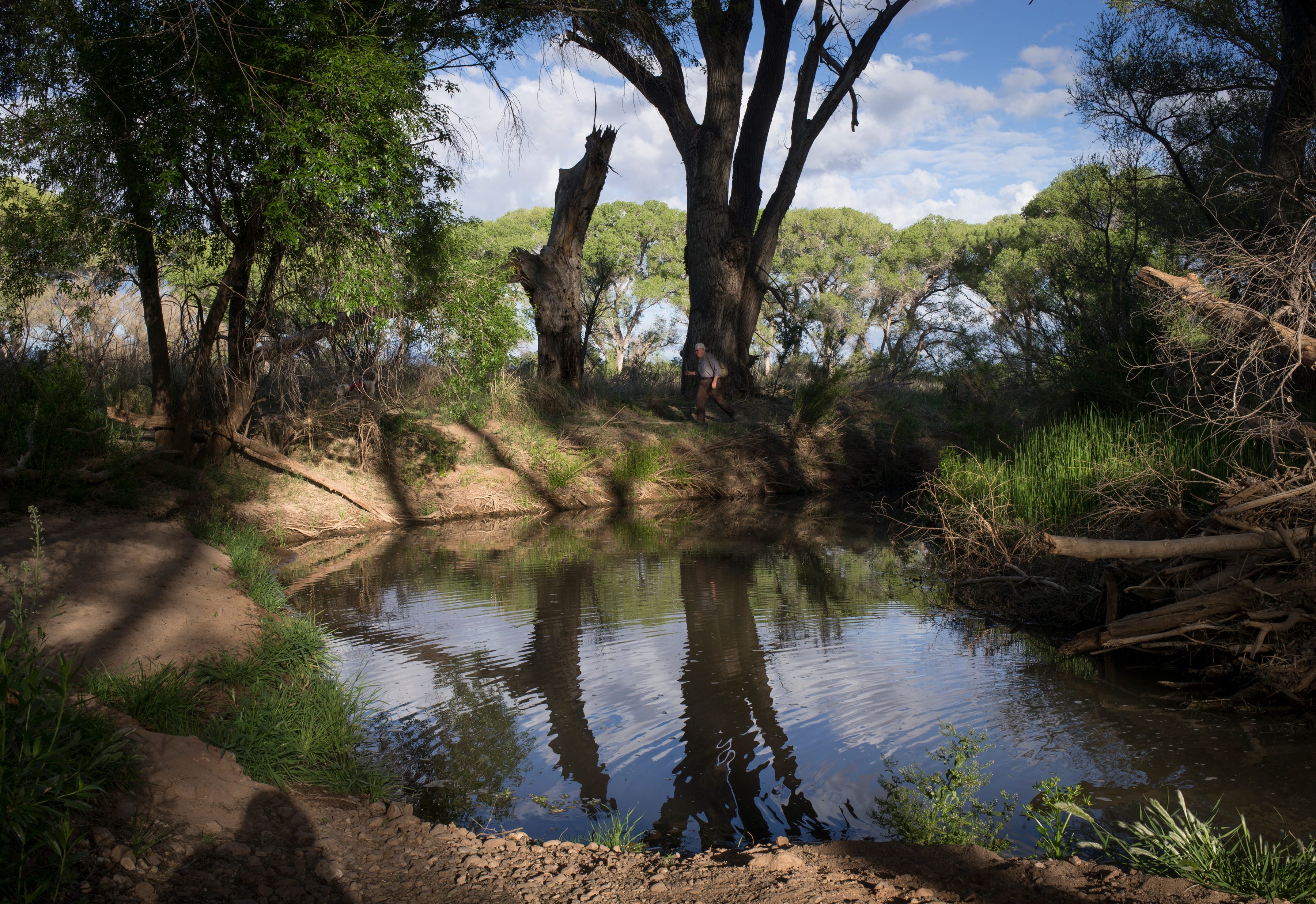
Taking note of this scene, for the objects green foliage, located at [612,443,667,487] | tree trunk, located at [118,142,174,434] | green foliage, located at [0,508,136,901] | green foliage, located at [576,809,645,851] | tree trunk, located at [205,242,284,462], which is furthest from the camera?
green foliage, located at [612,443,667,487]

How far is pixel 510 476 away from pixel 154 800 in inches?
528

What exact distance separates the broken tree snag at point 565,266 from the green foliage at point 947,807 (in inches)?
568

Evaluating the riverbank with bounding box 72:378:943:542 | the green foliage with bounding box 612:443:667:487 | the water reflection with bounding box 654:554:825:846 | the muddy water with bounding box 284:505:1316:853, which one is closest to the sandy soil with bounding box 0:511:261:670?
the muddy water with bounding box 284:505:1316:853

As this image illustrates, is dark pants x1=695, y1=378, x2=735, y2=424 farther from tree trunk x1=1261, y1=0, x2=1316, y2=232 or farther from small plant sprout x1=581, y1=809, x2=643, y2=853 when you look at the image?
small plant sprout x1=581, y1=809, x2=643, y2=853

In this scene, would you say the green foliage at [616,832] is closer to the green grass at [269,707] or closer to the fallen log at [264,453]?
the green grass at [269,707]

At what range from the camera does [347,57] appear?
8.44m

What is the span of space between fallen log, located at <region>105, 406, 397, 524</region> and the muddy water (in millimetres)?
3736

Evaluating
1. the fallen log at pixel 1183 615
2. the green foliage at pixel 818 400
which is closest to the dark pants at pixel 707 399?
the green foliage at pixel 818 400

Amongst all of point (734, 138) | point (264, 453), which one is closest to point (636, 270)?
point (734, 138)

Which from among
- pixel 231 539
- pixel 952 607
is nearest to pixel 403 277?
pixel 231 539

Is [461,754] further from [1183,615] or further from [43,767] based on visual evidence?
[1183,615]

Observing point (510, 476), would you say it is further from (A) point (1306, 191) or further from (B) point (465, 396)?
(A) point (1306, 191)

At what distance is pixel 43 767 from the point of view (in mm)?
2896

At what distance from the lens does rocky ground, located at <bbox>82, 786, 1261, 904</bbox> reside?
296 centimetres
